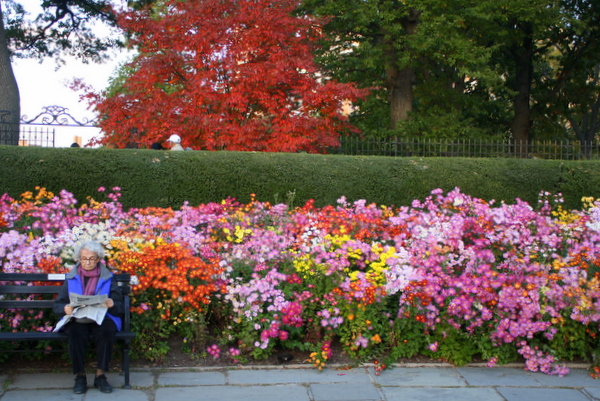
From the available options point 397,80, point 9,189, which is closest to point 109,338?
point 9,189

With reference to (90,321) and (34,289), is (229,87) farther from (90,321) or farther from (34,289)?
(90,321)

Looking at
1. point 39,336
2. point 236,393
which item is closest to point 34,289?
point 39,336

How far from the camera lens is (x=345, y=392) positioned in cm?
389

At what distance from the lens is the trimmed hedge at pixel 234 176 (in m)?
7.85

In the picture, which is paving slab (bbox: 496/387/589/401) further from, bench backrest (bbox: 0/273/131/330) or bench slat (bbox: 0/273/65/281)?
bench slat (bbox: 0/273/65/281)

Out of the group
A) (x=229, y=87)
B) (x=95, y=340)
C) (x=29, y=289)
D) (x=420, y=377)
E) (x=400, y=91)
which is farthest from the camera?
(x=400, y=91)

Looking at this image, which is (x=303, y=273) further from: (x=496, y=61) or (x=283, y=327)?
(x=496, y=61)

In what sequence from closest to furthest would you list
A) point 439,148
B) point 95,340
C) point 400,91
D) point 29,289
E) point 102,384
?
point 102,384, point 95,340, point 29,289, point 439,148, point 400,91

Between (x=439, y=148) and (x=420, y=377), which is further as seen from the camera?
(x=439, y=148)

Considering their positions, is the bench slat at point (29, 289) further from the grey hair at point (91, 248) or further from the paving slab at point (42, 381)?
the paving slab at point (42, 381)

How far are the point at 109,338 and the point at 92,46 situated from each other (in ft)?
47.0

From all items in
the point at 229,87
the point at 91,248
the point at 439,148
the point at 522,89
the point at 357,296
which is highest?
the point at 522,89

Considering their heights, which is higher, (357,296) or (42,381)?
(357,296)

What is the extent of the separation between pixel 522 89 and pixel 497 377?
16.5 m
